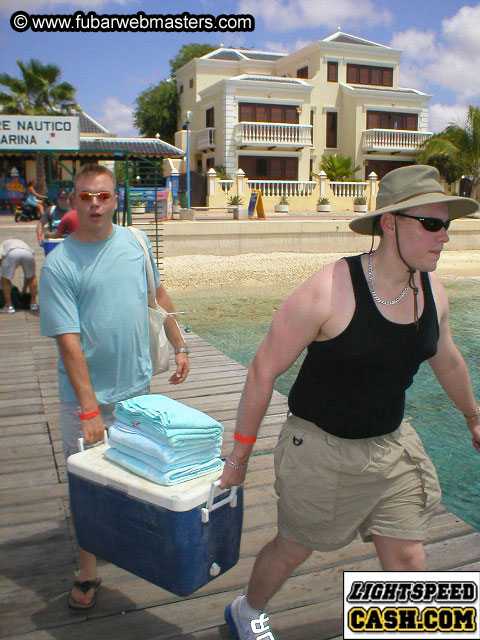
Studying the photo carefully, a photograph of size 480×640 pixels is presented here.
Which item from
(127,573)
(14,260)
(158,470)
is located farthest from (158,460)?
(14,260)

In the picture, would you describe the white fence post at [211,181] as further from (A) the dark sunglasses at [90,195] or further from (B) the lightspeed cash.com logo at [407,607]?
(B) the lightspeed cash.com logo at [407,607]

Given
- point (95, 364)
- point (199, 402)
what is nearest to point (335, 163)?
point (199, 402)

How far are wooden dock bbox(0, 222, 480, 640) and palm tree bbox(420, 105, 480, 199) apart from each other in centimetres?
3363

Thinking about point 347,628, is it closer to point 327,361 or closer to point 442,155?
point 327,361

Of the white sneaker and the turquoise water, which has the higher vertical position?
the white sneaker

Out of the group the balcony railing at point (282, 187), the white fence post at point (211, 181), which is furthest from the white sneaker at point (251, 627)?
the balcony railing at point (282, 187)

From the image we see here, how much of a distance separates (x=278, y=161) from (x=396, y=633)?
1554 inches

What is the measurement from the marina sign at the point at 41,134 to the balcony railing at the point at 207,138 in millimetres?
28202

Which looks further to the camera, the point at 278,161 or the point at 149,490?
the point at 278,161

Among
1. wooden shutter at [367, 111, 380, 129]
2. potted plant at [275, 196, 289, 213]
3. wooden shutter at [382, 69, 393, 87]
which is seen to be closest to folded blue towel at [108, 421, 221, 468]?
potted plant at [275, 196, 289, 213]

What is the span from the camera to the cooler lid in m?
2.07

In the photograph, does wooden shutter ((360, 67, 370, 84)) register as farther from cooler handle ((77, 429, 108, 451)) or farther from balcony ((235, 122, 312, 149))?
cooler handle ((77, 429, 108, 451))

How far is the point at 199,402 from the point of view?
552cm

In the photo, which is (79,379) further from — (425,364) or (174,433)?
(425,364)
